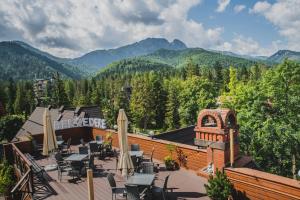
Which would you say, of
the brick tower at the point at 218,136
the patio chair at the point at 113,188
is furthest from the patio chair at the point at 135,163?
the brick tower at the point at 218,136

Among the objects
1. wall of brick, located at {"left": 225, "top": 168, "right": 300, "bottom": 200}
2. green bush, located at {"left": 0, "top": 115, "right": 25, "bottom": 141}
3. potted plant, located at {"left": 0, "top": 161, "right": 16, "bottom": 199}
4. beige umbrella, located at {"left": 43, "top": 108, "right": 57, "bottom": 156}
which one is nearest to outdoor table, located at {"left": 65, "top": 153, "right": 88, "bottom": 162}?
beige umbrella, located at {"left": 43, "top": 108, "right": 57, "bottom": 156}

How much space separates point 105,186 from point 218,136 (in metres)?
4.28

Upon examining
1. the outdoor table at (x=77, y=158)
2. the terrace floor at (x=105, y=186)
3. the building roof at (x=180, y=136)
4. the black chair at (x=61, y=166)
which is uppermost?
the building roof at (x=180, y=136)

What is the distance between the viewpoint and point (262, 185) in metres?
6.74

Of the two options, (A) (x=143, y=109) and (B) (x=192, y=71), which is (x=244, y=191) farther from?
(B) (x=192, y=71)

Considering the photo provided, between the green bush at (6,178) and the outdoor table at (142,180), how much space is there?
6.31 metres

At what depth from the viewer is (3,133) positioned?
32.6 metres

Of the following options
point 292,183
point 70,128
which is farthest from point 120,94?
point 292,183

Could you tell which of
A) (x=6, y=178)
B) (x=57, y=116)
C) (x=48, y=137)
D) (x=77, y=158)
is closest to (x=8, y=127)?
(x=57, y=116)

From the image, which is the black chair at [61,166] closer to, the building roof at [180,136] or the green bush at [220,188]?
the building roof at [180,136]

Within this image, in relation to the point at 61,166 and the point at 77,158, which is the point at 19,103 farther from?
the point at 77,158

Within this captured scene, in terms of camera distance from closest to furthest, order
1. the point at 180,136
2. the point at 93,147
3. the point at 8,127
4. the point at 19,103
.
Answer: the point at 93,147
the point at 180,136
the point at 8,127
the point at 19,103

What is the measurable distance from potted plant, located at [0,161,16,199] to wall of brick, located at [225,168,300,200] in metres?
8.70

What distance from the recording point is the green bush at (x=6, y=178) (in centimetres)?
1072
